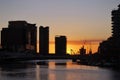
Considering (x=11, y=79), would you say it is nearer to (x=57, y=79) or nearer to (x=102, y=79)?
(x=57, y=79)

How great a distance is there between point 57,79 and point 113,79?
15248 millimetres

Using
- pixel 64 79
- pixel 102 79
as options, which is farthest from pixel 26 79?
pixel 102 79

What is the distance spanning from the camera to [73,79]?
5020 inches

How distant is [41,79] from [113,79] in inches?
771

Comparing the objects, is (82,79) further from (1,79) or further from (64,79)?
(1,79)

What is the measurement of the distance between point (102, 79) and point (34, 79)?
18690 millimetres

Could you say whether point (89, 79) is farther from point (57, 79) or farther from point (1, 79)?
point (1, 79)

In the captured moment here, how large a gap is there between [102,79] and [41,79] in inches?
661

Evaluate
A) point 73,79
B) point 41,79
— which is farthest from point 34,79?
point 73,79

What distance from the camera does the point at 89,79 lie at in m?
127

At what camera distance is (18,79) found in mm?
128500

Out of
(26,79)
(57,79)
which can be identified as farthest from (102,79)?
(26,79)

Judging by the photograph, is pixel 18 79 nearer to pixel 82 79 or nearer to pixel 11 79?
pixel 11 79

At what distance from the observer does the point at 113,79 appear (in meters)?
128
